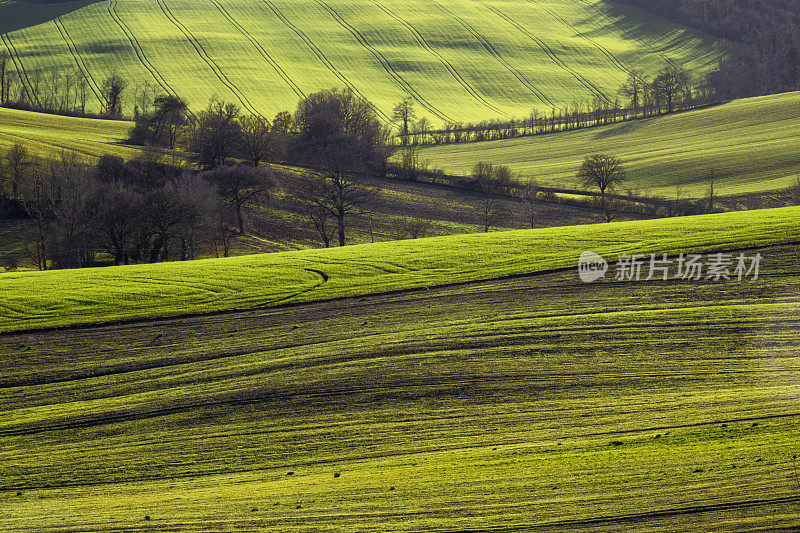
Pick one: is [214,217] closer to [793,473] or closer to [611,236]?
[611,236]

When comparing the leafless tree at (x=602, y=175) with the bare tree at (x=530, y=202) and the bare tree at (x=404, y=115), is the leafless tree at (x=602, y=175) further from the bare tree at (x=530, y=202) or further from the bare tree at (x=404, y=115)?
the bare tree at (x=404, y=115)

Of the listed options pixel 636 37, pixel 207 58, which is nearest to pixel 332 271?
pixel 207 58

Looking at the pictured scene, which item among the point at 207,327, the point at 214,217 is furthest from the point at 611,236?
the point at 214,217

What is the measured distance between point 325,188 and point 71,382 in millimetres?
36063

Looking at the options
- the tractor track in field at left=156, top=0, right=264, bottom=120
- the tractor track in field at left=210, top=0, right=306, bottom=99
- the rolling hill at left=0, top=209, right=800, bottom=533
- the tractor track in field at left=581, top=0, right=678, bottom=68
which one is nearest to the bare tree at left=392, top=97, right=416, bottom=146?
the tractor track in field at left=210, top=0, right=306, bottom=99

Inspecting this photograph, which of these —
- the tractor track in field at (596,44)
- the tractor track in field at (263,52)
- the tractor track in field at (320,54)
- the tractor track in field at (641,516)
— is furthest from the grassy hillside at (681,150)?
the tractor track in field at (641,516)

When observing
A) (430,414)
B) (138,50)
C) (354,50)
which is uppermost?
(354,50)

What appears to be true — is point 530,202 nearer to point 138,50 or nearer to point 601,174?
point 601,174

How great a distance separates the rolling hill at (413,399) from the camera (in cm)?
1797

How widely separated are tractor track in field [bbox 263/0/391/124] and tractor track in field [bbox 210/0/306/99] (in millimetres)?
7452

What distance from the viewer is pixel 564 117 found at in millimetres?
118375

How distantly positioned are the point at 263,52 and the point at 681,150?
69.8 m

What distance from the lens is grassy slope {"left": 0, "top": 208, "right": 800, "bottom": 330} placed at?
34.3m

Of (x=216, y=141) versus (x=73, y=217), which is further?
(x=216, y=141)
